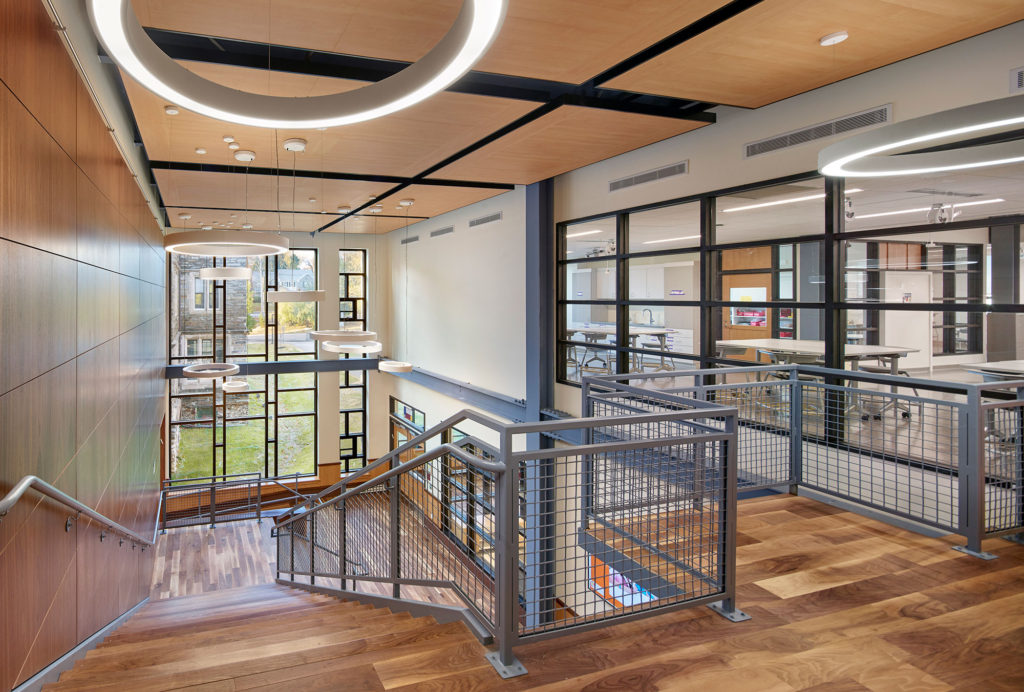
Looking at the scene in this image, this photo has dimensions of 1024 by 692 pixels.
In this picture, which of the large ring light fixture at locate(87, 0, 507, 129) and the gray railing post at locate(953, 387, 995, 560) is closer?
the large ring light fixture at locate(87, 0, 507, 129)

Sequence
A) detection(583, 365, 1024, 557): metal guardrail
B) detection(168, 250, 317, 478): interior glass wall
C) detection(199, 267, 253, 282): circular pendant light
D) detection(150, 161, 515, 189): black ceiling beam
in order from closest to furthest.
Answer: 1. detection(583, 365, 1024, 557): metal guardrail
2. detection(150, 161, 515, 189): black ceiling beam
3. detection(199, 267, 253, 282): circular pendant light
4. detection(168, 250, 317, 478): interior glass wall

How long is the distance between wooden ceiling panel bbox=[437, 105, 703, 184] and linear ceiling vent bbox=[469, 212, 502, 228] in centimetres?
219

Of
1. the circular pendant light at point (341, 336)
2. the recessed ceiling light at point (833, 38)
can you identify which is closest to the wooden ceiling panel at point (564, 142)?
the recessed ceiling light at point (833, 38)

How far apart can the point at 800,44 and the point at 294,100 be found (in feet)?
12.2

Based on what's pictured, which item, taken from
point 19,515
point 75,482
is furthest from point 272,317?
point 19,515

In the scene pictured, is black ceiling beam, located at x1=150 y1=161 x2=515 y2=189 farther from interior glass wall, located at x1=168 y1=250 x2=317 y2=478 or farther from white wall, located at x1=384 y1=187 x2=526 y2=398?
interior glass wall, located at x1=168 y1=250 x2=317 y2=478

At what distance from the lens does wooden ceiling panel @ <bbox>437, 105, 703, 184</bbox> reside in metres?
6.55

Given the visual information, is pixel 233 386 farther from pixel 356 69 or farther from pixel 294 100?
pixel 294 100

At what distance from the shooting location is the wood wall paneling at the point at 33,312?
2604 mm

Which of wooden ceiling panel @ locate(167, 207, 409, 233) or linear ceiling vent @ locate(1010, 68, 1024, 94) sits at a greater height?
wooden ceiling panel @ locate(167, 207, 409, 233)

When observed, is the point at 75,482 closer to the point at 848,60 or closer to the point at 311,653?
the point at 311,653

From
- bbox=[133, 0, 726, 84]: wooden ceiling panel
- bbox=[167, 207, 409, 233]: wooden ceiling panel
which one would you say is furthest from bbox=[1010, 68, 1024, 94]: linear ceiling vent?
bbox=[167, 207, 409, 233]: wooden ceiling panel

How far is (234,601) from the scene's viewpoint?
6.05m

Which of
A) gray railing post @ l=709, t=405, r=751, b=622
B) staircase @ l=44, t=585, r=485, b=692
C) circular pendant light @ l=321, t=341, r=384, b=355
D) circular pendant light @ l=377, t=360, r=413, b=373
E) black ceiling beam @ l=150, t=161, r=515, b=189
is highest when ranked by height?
black ceiling beam @ l=150, t=161, r=515, b=189
